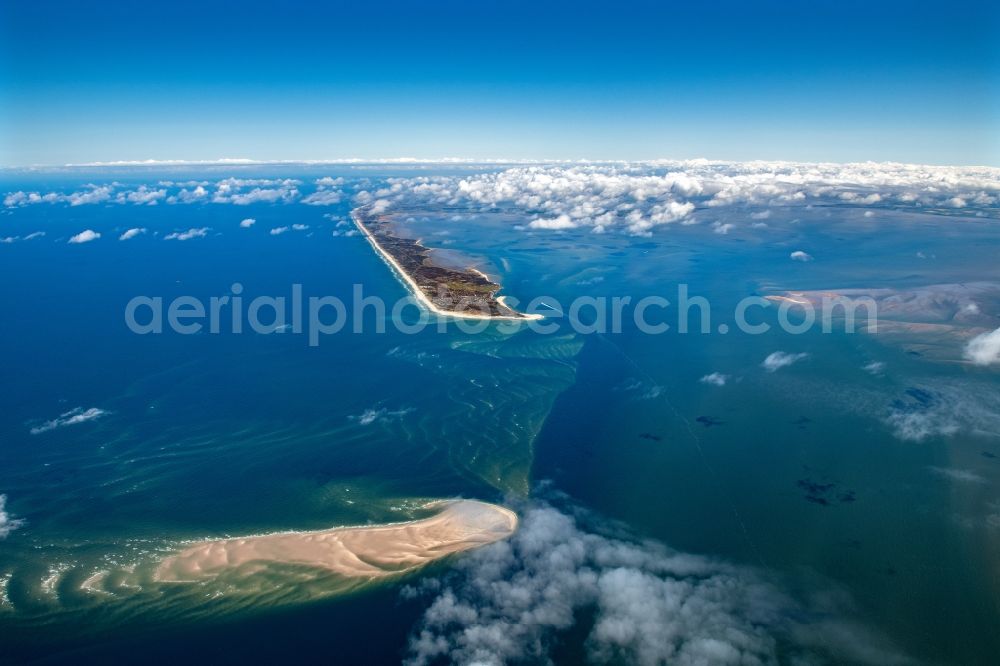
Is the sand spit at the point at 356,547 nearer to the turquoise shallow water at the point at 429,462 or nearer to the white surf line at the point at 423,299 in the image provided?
the turquoise shallow water at the point at 429,462

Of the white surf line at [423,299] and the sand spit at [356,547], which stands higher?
the white surf line at [423,299]

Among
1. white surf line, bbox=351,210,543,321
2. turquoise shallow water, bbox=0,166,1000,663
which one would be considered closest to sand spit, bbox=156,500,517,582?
turquoise shallow water, bbox=0,166,1000,663

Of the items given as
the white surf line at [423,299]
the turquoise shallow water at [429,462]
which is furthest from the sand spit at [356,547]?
the white surf line at [423,299]

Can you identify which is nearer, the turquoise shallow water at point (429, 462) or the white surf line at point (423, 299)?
the turquoise shallow water at point (429, 462)

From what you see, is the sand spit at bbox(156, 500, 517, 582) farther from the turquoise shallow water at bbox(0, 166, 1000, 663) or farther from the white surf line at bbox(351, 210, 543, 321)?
the white surf line at bbox(351, 210, 543, 321)

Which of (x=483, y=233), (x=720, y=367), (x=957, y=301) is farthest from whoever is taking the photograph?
(x=483, y=233)

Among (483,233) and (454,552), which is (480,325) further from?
(483,233)

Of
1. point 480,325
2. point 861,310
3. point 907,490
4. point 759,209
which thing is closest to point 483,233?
point 480,325
